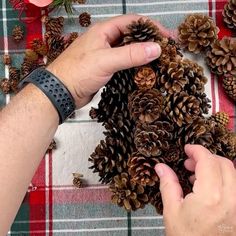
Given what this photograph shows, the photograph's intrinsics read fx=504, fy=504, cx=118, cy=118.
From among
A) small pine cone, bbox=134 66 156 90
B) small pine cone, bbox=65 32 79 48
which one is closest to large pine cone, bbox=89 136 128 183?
small pine cone, bbox=134 66 156 90

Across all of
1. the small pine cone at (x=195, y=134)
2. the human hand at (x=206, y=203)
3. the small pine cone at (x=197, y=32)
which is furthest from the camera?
the small pine cone at (x=197, y=32)

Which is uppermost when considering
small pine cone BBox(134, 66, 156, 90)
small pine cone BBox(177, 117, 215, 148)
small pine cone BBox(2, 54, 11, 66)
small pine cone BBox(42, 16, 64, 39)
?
small pine cone BBox(42, 16, 64, 39)

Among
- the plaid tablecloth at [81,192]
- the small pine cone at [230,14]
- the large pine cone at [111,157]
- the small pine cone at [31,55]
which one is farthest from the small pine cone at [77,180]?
the small pine cone at [230,14]

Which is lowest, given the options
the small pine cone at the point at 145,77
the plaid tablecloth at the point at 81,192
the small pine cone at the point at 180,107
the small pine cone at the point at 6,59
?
the plaid tablecloth at the point at 81,192

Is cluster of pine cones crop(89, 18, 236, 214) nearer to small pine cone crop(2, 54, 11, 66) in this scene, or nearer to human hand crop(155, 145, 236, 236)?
human hand crop(155, 145, 236, 236)

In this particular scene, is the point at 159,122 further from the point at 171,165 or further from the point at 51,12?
the point at 51,12

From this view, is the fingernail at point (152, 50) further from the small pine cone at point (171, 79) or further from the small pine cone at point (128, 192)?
the small pine cone at point (128, 192)
